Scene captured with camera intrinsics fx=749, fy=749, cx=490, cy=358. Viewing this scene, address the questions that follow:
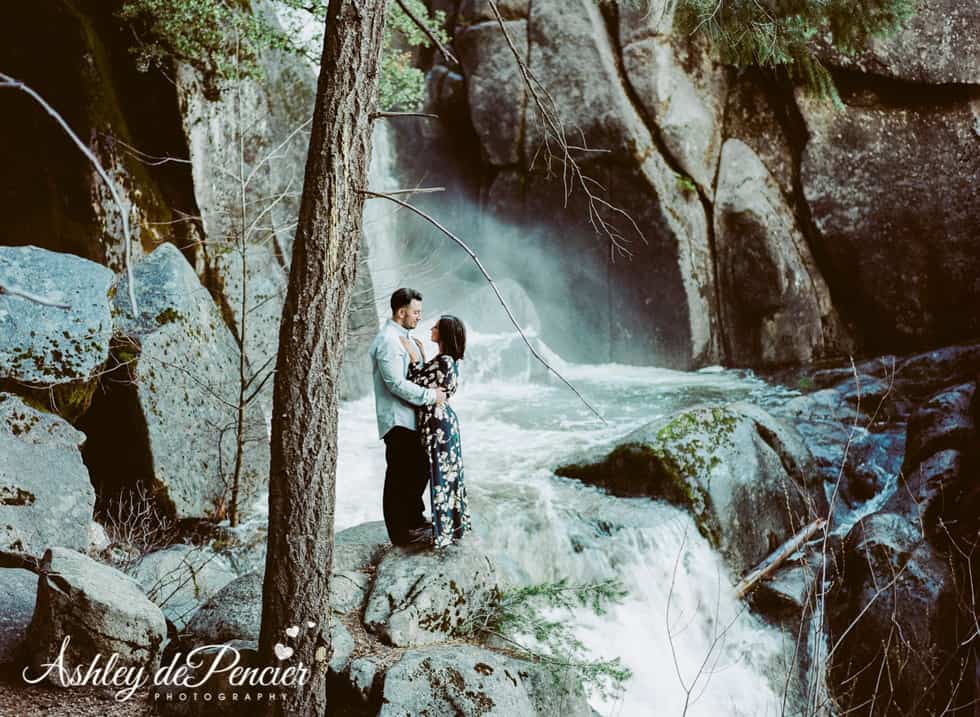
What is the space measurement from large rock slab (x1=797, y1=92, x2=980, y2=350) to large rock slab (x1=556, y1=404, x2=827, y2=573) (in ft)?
22.6

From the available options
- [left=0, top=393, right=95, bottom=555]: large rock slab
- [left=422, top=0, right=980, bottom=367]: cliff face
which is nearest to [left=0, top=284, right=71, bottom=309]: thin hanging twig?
[left=0, top=393, right=95, bottom=555]: large rock slab

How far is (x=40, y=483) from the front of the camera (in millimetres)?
6113

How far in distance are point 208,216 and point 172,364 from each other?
247cm

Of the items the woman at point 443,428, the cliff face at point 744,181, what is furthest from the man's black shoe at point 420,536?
the cliff face at point 744,181

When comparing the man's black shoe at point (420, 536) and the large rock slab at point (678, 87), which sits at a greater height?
the large rock slab at point (678, 87)

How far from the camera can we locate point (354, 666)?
3.98 meters

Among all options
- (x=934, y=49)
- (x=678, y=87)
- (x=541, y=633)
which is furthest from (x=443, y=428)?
(x=934, y=49)

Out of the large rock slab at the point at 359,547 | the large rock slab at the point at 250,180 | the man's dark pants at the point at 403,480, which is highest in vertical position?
the large rock slab at the point at 250,180

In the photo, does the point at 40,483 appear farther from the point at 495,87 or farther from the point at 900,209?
the point at 900,209

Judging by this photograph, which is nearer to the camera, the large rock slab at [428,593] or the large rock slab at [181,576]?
the large rock slab at [428,593]

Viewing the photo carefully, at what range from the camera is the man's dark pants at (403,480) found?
4.93 metres

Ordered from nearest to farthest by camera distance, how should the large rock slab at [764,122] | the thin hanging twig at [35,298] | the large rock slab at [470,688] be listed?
the thin hanging twig at [35,298]
the large rock slab at [470,688]
the large rock slab at [764,122]

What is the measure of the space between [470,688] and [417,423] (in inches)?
65.0

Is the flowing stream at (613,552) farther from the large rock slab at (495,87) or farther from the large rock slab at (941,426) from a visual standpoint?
the large rock slab at (495,87)
